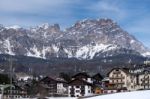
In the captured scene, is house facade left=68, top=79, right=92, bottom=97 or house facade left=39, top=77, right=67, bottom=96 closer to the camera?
house facade left=68, top=79, right=92, bottom=97

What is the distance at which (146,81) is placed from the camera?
146 meters

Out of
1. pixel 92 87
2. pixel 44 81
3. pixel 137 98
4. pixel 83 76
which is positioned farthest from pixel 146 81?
pixel 137 98

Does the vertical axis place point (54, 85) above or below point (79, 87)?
above

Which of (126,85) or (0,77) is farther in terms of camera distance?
(0,77)

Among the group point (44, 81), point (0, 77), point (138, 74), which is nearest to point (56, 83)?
point (44, 81)

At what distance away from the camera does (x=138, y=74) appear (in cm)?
15488

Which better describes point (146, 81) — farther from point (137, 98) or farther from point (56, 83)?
point (137, 98)

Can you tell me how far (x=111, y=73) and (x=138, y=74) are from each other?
8889mm

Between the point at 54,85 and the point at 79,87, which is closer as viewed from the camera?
the point at 79,87

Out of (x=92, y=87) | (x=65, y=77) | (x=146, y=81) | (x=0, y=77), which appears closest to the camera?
(x=146, y=81)

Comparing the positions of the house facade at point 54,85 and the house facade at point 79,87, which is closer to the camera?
the house facade at point 79,87

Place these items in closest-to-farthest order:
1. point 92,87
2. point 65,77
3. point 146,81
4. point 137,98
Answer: point 137,98
point 146,81
point 92,87
point 65,77

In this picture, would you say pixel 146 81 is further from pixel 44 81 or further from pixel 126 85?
pixel 44 81

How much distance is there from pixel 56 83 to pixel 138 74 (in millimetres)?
31252
